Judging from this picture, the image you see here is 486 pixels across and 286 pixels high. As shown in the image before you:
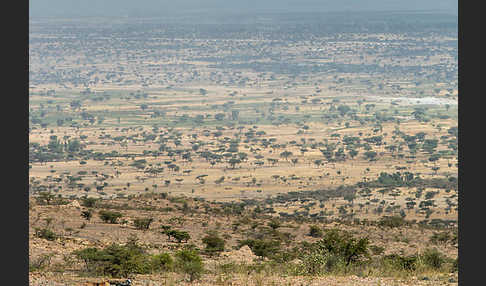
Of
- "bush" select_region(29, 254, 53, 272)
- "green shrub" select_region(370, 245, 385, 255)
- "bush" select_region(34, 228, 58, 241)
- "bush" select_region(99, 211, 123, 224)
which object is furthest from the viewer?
"bush" select_region(99, 211, 123, 224)

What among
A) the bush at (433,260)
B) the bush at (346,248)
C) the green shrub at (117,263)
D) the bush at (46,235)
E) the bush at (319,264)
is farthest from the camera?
the bush at (46,235)

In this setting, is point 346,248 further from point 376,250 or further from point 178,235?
point 178,235

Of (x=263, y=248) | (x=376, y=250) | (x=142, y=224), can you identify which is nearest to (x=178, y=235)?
(x=142, y=224)

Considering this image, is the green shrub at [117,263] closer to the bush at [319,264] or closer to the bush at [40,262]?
the bush at [40,262]

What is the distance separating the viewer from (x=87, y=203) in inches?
1101

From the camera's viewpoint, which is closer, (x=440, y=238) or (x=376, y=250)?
(x=376, y=250)

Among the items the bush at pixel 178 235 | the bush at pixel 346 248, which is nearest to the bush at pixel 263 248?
the bush at pixel 178 235

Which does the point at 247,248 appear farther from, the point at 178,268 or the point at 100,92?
the point at 100,92

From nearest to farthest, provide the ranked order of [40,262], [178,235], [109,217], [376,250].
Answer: [40,262] < [376,250] < [178,235] < [109,217]

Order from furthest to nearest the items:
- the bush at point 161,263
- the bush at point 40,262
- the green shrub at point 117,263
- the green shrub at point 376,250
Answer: the green shrub at point 376,250 → the bush at point 161,263 → the bush at point 40,262 → the green shrub at point 117,263

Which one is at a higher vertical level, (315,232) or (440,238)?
(440,238)

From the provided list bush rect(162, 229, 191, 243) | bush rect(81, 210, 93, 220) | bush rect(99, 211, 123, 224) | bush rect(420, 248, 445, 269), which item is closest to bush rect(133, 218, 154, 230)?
bush rect(99, 211, 123, 224)

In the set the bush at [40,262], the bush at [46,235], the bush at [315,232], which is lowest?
the bush at [315,232]

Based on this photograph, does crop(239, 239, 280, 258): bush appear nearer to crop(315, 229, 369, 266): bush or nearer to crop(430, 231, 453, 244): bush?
crop(315, 229, 369, 266): bush
